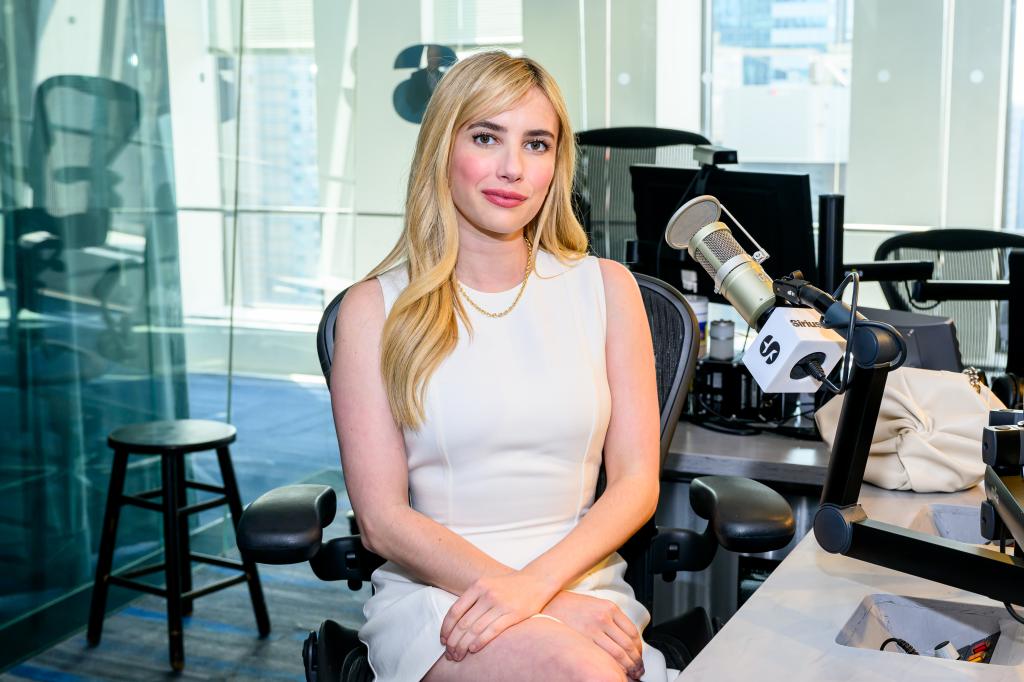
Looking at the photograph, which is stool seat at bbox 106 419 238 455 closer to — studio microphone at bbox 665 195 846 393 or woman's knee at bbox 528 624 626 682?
woman's knee at bbox 528 624 626 682

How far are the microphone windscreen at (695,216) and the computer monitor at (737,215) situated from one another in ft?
3.45

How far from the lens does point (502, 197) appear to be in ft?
5.70

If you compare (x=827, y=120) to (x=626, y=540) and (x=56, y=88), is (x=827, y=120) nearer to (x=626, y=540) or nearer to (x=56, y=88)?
(x=56, y=88)

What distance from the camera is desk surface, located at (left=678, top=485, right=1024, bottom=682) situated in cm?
110

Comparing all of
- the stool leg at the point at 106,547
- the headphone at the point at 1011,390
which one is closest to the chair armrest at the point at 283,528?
the headphone at the point at 1011,390

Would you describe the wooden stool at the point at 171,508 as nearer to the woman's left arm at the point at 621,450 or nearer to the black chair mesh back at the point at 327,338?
the black chair mesh back at the point at 327,338

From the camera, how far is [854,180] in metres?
5.43

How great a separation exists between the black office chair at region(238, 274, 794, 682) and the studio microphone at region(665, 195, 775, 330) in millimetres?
508

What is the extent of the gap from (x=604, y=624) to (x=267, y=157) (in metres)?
3.07

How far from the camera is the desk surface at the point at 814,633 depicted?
1101mm

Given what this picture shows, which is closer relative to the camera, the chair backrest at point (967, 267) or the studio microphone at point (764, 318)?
the studio microphone at point (764, 318)

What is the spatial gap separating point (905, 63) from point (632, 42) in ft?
4.59

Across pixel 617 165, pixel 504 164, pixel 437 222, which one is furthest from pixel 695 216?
pixel 617 165

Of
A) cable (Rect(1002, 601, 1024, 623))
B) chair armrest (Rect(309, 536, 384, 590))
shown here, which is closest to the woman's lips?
chair armrest (Rect(309, 536, 384, 590))
